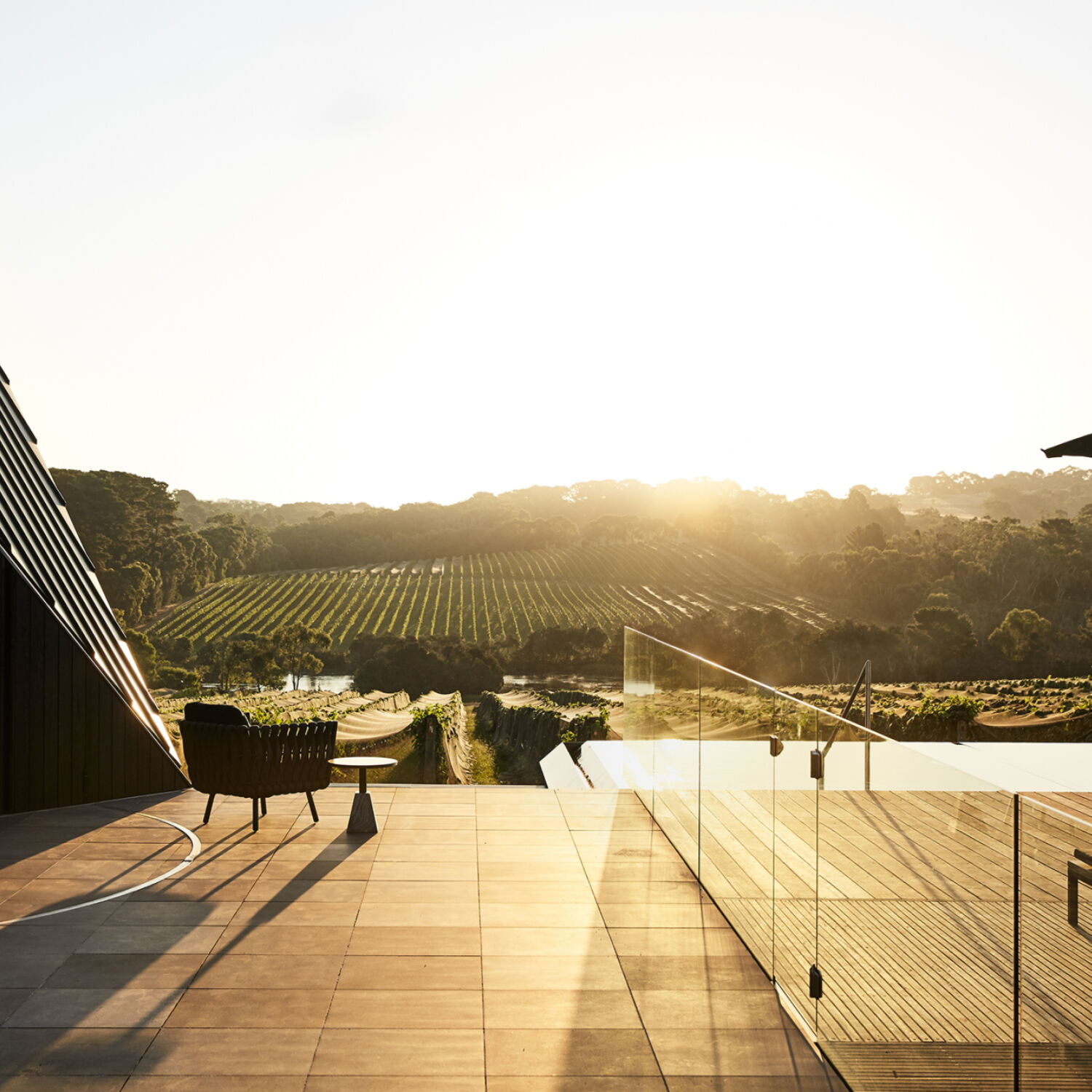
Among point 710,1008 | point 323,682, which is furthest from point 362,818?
point 323,682

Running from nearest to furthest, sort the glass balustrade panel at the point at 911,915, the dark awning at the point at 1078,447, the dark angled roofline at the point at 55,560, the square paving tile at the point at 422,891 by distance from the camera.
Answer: the glass balustrade panel at the point at 911,915, the square paving tile at the point at 422,891, the dark awning at the point at 1078,447, the dark angled roofline at the point at 55,560

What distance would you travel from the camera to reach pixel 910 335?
5434cm

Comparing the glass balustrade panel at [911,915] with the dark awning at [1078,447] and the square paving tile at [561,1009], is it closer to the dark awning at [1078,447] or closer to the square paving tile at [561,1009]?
the square paving tile at [561,1009]

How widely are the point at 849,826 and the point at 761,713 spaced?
100 centimetres

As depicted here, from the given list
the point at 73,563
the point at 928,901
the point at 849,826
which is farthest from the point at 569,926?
the point at 73,563

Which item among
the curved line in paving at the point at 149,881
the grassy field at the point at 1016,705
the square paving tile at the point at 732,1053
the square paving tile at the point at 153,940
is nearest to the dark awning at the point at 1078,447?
the grassy field at the point at 1016,705

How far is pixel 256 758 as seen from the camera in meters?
5.27

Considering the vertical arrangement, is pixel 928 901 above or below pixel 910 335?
below

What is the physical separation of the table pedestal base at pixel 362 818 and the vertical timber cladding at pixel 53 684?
174cm

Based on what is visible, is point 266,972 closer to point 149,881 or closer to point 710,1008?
point 149,881

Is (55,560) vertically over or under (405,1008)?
over

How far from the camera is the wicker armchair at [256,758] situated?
5262 mm

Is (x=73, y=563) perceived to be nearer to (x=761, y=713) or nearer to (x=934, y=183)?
(x=761, y=713)

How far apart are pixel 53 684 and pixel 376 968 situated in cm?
346
